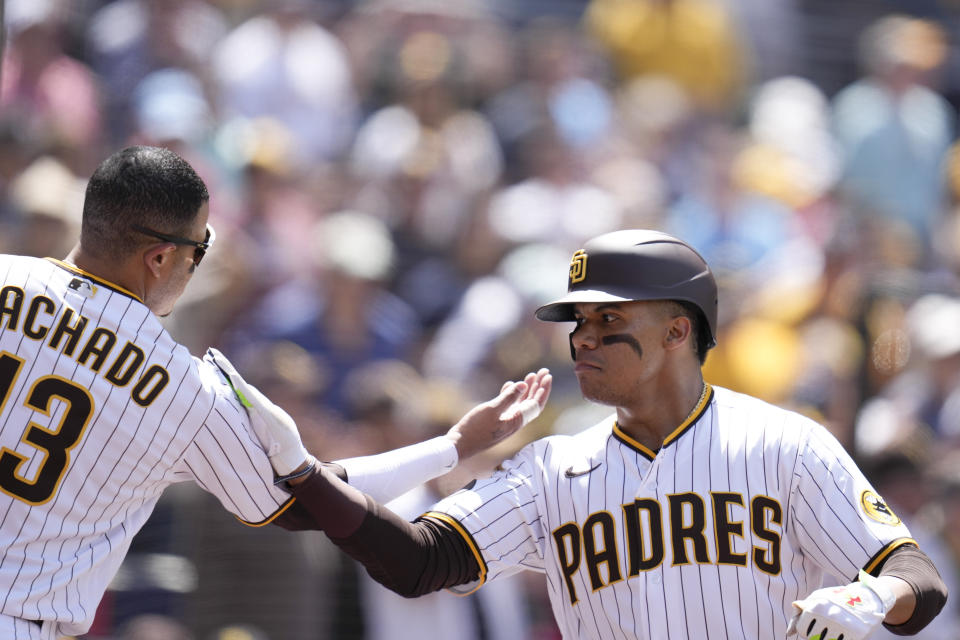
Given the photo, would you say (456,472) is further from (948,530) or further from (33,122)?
(33,122)

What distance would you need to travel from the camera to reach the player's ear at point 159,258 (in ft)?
11.6

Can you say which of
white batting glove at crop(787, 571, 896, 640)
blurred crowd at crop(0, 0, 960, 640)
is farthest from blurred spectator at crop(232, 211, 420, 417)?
white batting glove at crop(787, 571, 896, 640)

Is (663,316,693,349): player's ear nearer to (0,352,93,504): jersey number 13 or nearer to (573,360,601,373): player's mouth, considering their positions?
(573,360,601,373): player's mouth

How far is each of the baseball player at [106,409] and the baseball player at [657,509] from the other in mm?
181

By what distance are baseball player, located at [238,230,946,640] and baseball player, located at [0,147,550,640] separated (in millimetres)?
181

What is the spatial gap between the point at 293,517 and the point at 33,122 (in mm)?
5002

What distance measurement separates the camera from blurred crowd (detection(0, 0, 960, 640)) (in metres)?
6.47

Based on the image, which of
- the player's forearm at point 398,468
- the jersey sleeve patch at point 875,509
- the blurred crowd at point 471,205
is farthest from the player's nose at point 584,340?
the blurred crowd at point 471,205

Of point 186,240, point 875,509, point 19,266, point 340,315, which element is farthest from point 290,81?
point 875,509

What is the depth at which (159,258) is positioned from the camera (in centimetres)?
358

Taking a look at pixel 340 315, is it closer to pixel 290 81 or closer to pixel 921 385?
pixel 290 81

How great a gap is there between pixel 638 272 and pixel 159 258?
128 cm

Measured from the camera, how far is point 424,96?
9148 millimetres

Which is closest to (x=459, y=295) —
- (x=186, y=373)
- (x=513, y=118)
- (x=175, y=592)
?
(x=513, y=118)
